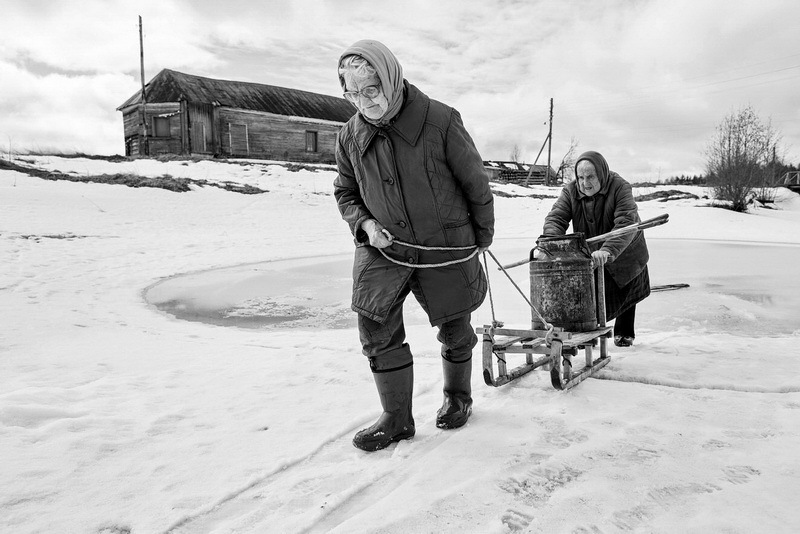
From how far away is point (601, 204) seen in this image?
4180mm

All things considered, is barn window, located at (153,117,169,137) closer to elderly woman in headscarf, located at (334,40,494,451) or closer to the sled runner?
the sled runner

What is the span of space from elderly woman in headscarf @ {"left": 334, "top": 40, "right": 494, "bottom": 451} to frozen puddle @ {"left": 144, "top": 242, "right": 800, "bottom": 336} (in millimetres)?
2713

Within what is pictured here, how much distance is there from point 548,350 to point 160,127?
25591 millimetres

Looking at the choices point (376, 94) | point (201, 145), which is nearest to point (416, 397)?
point (376, 94)

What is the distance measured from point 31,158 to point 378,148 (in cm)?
1863

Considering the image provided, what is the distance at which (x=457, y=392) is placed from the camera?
284 centimetres

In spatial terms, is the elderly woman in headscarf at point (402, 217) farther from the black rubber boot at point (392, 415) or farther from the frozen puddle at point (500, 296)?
the frozen puddle at point (500, 296)

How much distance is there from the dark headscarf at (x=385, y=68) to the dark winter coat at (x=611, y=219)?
1936 millimetres

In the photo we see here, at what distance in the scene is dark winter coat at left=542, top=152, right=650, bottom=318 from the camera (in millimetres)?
4074

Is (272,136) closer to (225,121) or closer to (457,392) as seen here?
(225,121)

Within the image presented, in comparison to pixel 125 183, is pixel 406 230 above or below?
below

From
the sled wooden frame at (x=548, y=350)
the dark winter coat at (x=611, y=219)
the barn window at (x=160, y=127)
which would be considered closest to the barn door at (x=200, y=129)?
the barn window at (x=160, y=127)

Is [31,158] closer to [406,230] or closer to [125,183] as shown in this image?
[125,183]

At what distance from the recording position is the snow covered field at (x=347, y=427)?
202cm
